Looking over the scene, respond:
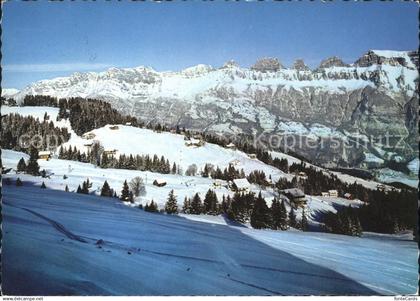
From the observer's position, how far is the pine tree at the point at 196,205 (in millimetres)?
18078

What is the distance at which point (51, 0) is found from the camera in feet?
Result: 43.0

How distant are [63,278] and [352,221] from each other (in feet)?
41.9

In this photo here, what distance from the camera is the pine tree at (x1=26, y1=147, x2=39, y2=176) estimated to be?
50.2ft

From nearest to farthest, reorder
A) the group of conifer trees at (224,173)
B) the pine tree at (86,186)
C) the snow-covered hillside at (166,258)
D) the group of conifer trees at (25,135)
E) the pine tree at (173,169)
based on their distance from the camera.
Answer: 1. the snow-covered hillside at (166,258)
2. the group of conifer trees at (25,135)
3. the pine tree at (86,186)
4. the group of conifer trees at (224,173)
5. the pine tree at (173,169)

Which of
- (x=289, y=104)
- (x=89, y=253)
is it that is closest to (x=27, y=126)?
(x=89, y=253)

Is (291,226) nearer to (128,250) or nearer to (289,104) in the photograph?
(128,250)

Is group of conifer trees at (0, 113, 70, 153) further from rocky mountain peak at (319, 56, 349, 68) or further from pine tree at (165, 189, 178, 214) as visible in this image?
rocky mountain peak at (319, 56, 349, 68)

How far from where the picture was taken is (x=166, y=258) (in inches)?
456

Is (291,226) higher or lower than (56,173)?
lower

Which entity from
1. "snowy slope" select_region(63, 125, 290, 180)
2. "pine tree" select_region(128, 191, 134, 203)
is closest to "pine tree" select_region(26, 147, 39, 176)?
"pine tree" select_region(128, 191, 134, 203)

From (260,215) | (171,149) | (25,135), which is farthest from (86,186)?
(171,149)

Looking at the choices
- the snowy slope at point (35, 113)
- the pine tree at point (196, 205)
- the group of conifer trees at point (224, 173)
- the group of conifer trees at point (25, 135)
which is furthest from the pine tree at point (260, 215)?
the snowy slope at point (35, 113)

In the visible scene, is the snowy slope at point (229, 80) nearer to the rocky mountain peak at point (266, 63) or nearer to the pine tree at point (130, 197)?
the rocky mountain peak at point (266, 63)

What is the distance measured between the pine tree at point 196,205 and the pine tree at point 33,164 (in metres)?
7.11
